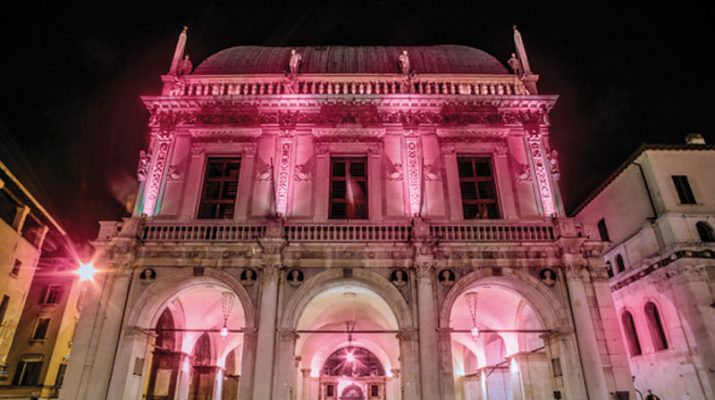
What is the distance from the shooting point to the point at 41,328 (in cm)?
3422

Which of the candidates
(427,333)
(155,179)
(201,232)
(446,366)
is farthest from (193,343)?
(446,366)

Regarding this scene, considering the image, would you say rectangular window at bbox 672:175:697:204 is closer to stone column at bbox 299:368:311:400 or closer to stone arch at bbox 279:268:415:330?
stone arch at bbox 279:268:415:330

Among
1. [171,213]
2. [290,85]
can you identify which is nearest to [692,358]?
[290,85]

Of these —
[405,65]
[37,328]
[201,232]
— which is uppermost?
[405,65]

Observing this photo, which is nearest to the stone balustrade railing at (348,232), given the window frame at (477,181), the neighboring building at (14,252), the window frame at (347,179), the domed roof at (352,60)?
the window frame at (477,181)

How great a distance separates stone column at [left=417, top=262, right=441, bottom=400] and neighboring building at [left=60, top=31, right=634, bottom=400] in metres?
0.07

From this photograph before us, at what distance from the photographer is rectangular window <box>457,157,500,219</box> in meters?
18.2

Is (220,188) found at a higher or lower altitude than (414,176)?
lower

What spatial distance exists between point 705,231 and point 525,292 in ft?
39.3

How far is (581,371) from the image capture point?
14.5 meters

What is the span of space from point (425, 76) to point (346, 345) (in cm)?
1697

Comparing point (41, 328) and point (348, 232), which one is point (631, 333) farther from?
point (41, 328)

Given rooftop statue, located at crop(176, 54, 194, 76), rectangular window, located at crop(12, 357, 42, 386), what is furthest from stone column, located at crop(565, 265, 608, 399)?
rectangular window, located at crop(12, 357, 42, 386)

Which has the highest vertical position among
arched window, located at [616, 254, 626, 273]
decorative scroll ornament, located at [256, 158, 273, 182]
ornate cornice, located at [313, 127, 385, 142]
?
ornate cornice, located at [313, 127, 385, 142]
